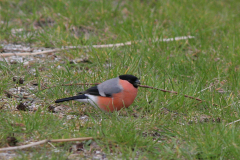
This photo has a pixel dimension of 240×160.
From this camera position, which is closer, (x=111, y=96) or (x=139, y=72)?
(x=111, y=96)

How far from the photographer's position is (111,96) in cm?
415

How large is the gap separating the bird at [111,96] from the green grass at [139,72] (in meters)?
0.13

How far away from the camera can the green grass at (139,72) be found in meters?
3.42

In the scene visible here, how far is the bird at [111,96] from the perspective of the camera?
13.6ft

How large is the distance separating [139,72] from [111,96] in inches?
43.9

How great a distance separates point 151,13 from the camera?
738 centimetres

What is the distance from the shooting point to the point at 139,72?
A: 5160 mm

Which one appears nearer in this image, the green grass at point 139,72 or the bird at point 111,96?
the green grass at point 139,72

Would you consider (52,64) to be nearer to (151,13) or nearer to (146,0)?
(151,13)

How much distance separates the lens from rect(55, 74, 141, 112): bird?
163 inches

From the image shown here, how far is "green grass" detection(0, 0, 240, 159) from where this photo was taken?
11.2 ft

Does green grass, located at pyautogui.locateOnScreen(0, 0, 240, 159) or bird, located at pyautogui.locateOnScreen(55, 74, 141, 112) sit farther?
bird, located at pyautogui.locateOnScreen(55, 74, 141, 112)

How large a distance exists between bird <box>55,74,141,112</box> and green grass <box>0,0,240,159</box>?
132 millimetres

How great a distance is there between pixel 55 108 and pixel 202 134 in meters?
1.77
